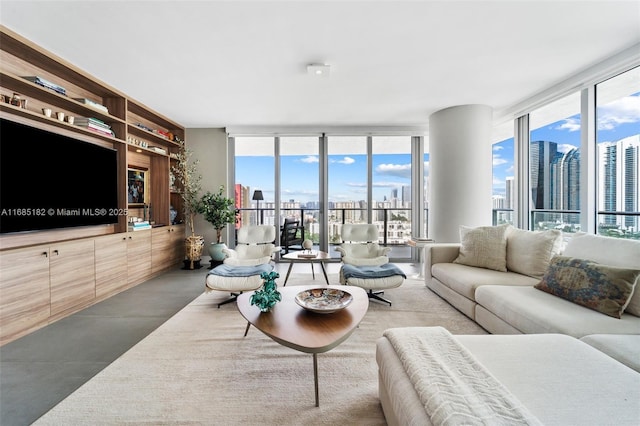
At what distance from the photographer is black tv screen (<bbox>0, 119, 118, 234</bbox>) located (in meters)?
2.36

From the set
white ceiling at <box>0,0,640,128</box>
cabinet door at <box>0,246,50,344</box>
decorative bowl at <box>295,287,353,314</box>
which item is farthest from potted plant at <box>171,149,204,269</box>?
decorative bowl at <box>295,287,353,314</box>

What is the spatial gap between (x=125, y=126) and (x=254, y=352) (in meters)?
3.54

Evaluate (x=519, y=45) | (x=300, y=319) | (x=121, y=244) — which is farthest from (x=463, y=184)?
(x=121, y=244)

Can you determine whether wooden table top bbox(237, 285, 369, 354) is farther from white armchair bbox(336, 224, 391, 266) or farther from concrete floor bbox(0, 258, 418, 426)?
white armchair bbox(336, 224, 391, 266)

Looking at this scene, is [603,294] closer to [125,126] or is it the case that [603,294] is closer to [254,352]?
[254,352]

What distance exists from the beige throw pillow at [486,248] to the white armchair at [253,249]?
2354mm

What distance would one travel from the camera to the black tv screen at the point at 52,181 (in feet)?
7.75

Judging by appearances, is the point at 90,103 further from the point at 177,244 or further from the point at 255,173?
the point at 255,173

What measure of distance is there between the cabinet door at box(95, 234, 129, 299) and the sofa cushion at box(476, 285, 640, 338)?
13.4 feet

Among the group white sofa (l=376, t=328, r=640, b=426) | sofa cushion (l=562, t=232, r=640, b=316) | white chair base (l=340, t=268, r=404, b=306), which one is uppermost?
sofa cushion (l=562, t=232, r=640, b=316)

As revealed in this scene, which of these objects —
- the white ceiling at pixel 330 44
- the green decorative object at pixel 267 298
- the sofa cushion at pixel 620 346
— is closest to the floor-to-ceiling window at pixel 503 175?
the white ceiling at pixel 330 44

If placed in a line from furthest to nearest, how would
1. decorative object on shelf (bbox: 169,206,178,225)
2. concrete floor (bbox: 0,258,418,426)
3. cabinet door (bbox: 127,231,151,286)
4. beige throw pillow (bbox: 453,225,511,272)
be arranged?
1. decorative object on shelf (bbox: 169,206,178,225)
2. cabinet door (bbox: 127,231,151,286)
3. beige throw pillow (bbox: 453,225,511,272)
4. concrete floor (bbox: 0,258,418,426)

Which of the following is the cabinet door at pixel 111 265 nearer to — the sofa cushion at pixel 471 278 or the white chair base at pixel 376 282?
the white chair base at pixel 376 282

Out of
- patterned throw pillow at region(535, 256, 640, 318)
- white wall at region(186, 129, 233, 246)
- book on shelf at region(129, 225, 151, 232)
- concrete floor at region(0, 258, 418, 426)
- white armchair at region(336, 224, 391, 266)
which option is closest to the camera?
concrete floor at region(0, 258, 418, 426)
